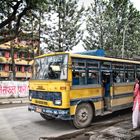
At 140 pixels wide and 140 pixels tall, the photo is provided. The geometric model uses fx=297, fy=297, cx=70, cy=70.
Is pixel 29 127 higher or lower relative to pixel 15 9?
lower

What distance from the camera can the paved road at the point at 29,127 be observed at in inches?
378

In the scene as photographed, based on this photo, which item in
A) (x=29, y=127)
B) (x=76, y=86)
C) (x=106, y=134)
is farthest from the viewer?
(x=29, y=127)

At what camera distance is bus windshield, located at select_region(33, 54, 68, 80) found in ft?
33.5

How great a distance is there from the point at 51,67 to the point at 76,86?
46.4 inches

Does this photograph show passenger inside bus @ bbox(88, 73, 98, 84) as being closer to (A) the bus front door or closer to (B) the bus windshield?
(A) the bus front door

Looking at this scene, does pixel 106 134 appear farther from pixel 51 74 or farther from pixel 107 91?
pixel 107 91

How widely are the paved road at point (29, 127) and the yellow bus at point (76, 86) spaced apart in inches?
19.3

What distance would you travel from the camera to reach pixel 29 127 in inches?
427

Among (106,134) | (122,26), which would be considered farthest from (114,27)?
(106,134)

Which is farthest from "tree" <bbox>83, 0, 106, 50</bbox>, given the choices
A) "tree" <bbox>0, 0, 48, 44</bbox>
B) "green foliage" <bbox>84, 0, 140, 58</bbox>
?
"tree" <bbox>0, 0, 48, 44</bbox>

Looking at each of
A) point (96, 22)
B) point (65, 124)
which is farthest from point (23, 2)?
point (96, 22)

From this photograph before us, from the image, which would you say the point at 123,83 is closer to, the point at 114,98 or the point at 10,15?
the point at 114,98

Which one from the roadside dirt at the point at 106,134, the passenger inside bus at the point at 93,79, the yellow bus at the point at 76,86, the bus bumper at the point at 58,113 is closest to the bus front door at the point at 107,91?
the yellow bus at the point at 76,86

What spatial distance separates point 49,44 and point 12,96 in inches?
413
